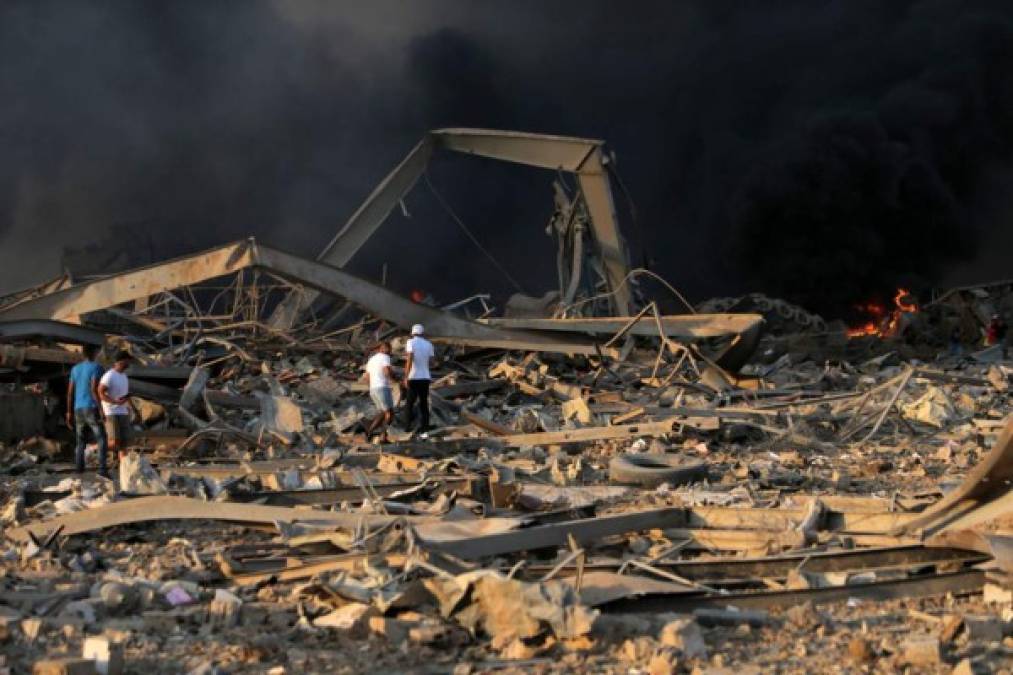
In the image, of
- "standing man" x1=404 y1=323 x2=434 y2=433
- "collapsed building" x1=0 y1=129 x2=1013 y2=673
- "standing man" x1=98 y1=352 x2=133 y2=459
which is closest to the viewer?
"collapsed building" x1=0 y1=129 x2=1013 y2=673

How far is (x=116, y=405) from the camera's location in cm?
1046

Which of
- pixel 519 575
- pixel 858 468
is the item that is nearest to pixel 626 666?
pixel 519 575

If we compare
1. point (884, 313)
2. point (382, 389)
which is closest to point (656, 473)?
point (382, 389)

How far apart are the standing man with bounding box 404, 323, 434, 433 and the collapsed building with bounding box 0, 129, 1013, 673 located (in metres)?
0.64

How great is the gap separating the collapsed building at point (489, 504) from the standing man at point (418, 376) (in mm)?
635

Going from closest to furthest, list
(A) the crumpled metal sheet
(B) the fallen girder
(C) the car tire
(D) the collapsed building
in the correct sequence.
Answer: (A) the crumpled metal sheet → (D) the collapsed building → (C) the car tire → (B) the fallen girder

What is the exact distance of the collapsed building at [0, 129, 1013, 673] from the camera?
4.59 m

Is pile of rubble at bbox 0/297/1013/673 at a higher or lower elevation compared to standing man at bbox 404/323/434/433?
lower

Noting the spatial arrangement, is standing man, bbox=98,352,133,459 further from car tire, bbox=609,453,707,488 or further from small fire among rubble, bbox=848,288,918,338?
small fire among rubble, bbox=848,288,918,338

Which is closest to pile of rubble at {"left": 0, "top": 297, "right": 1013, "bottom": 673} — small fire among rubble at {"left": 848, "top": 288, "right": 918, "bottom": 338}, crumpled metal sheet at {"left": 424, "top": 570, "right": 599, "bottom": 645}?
crumpled metal sheet at {"left": 424, "top": 570, "right": 599, "bottom": 645}

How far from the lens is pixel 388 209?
70.1 ft

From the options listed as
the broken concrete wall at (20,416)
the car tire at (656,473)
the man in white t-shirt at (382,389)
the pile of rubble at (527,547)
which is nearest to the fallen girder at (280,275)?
the pile of rubble at (527,547)

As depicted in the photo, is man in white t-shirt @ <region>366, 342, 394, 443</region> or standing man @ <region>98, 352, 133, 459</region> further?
man in white t-shirt @ <region>366, 342, 394, 443</region>

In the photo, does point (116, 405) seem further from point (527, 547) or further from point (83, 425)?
point (527, 547)
